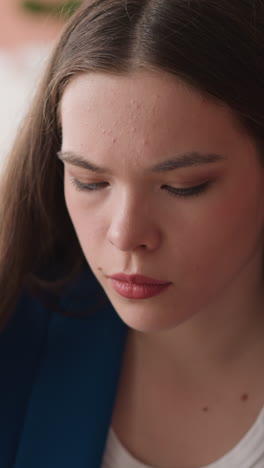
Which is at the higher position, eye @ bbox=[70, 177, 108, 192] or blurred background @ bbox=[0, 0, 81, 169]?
blurred background @ bbox=[0, 0, 81, 169]

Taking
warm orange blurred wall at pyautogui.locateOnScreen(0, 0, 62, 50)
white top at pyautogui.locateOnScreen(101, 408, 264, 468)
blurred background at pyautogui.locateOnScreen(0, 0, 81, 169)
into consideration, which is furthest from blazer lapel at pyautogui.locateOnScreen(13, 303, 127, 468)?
warm orange blurred wall at pyautogui.locateOnScreen(0, 0, 62, 50)

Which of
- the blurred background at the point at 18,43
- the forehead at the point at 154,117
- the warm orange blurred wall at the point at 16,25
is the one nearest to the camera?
the forehead at the point at 154,117

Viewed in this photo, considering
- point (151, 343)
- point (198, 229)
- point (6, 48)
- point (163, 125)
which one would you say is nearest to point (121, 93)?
point (163, 125)

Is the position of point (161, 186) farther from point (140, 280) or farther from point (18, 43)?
point (18, 43)

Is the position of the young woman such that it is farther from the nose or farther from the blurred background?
the blurred background

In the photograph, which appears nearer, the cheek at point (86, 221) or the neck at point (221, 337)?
the cheek at point (86, 221)

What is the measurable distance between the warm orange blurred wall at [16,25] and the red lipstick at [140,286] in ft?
4.60

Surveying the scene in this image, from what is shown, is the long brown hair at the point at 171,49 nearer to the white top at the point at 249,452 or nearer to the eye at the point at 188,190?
the eye at the point at 188,190

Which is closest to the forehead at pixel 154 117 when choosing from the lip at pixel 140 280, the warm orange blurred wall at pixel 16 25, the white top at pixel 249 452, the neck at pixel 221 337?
the lip at pixel 140 280

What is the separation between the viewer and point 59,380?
0.95 metres

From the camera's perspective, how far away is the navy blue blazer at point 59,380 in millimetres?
899

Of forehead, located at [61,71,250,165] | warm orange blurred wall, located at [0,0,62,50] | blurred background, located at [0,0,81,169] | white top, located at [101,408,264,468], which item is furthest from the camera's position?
warm orange blurred wall, located at [0,0,62,50]

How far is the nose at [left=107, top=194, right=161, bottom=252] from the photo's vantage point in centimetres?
75

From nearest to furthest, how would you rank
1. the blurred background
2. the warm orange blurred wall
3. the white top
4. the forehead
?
the forehead
the white top
the blurred background
the warm orange blurred wall
